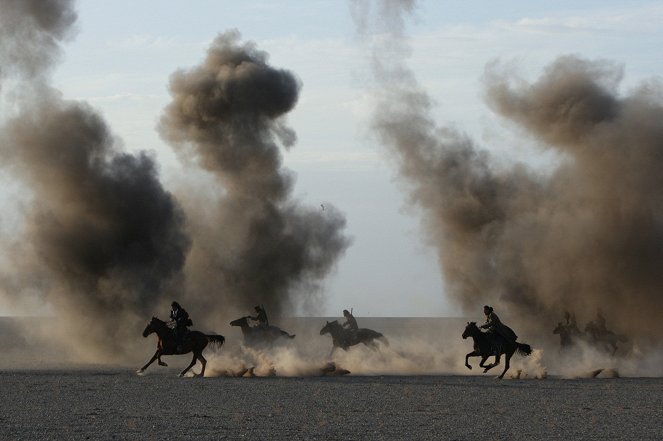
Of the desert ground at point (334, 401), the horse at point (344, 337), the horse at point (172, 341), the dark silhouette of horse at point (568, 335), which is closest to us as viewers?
the desert ground at point (334, 401)

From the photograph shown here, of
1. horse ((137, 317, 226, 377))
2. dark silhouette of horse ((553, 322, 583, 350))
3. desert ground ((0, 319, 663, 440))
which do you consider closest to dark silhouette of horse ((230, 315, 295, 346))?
desert ground ((0, 319, 663, 440))

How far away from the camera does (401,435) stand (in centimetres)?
2055

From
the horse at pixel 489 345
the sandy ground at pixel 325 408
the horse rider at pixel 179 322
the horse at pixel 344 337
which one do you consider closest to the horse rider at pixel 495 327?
the horse at pixel 489 345

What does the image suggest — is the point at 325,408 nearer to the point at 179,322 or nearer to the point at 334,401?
the point at 334,401

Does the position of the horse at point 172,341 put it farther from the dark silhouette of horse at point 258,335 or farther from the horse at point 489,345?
the horse at point 489,345

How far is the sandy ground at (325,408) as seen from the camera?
20.8 meters

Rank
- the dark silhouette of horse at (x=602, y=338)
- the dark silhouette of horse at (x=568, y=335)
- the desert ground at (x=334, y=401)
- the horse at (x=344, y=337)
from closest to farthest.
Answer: the desert ground at (x=334, y=401)
the horse at (x=344, y=337)
the dark silhouette of horse at (x=602, y=338)
the dark silhouette of horse at (x=568, y=335)

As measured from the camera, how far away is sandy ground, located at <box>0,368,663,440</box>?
68.3 feet


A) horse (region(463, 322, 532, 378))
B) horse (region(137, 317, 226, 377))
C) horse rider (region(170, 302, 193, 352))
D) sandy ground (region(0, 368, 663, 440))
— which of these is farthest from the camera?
horse (region(463, 322, 532, 378))

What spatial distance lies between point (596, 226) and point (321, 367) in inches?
789

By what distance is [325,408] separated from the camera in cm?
2541

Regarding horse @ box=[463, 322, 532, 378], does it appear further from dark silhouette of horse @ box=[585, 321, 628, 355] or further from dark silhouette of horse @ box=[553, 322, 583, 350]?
dark silhouette of horse @ box=[585, 321, 628, 355]

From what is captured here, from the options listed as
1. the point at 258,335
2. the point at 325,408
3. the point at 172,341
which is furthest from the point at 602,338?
the point at 325,408

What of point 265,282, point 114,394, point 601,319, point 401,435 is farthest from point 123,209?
point 401,435
